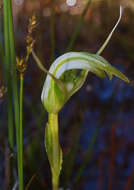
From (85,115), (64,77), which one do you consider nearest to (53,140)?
(64,77)

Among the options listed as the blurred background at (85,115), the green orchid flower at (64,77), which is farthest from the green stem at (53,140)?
the blurred background at (85,115)

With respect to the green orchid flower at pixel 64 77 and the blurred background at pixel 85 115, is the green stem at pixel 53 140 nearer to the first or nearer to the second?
the green orchid flower at pixel 64 77

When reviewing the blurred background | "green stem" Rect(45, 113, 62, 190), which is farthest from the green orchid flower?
the blurred background

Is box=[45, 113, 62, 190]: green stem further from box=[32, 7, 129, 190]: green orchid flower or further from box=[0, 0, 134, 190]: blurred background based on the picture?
box=[0, 0, 134, 190]: blurred background

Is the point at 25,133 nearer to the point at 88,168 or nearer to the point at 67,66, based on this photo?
the point at 88,168

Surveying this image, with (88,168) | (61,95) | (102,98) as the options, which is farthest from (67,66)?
(102,98)

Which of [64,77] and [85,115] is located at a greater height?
[64,77]

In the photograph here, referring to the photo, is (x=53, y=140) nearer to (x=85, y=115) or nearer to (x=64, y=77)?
(x=64, y=77)

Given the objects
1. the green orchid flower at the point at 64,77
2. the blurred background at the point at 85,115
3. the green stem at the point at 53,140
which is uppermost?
the green orchid flower at the point at 64,77
